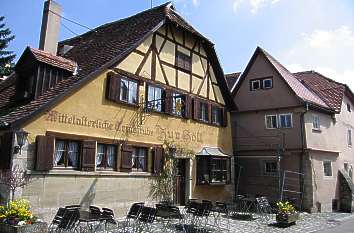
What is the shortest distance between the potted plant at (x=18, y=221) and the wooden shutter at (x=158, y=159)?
6.53 metres

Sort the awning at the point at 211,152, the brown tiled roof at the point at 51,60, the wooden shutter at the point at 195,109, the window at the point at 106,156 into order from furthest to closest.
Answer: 1. the wooden shutter at the point at 195,109
2. the awning at the point at 211,152
3. the window at the point at 106,156
4. the brown tiled roof at the point at 51,60

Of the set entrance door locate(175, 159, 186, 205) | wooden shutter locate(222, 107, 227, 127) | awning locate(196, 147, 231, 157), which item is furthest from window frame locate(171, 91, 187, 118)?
wooden shutter locate(222, 107, 227, 127)

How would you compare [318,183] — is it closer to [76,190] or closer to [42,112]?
[76,190]

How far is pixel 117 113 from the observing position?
1350 cm

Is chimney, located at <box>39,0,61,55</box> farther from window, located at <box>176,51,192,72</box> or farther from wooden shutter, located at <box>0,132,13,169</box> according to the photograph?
wooden shutter, located at <box>0,132,13,169</box>

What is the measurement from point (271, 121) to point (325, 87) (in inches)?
238

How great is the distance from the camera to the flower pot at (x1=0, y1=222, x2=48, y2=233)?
809cm

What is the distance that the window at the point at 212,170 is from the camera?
17.0 meters

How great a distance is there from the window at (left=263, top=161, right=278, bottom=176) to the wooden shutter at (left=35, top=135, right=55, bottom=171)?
1324 cm

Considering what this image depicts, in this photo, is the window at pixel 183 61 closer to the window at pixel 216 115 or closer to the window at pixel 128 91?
the window at pixel 216 115

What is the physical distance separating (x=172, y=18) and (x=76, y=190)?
28.3 feet

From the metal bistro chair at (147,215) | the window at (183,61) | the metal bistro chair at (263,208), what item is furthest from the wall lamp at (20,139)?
the metal bistro chair at (263,208)

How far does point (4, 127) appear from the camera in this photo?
10453 millimetres

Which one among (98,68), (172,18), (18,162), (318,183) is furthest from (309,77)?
(18,162)
